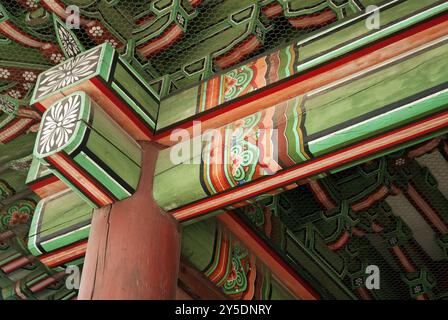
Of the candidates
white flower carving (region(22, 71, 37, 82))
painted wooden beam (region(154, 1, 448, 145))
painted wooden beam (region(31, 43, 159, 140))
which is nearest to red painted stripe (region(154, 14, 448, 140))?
painted wooden beam (region(154, 1, 448, 145))

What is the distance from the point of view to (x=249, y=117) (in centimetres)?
252

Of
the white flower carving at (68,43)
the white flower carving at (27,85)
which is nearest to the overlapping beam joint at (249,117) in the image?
the white flower carving at (68,43)

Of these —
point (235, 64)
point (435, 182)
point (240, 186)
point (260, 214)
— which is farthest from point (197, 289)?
point (435, 182)

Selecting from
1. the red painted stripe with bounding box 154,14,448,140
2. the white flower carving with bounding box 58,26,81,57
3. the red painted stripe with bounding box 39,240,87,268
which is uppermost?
the white flower carving with bounding box 58,26,81,57

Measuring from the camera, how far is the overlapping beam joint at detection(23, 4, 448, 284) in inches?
87.0

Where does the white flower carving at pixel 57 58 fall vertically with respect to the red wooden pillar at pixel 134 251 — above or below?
above

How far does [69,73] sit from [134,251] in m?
0.69

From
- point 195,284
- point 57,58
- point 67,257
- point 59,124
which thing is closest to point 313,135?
point 59,124

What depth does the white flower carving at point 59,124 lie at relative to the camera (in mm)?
2342

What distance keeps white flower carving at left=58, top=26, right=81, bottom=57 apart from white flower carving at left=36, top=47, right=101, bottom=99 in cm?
22

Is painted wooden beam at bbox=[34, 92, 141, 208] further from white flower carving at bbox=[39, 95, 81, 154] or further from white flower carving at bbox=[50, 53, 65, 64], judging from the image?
white flower carving at bbox=[50, 53, 65, 64]

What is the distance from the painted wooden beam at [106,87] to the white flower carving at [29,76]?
0.32 meters

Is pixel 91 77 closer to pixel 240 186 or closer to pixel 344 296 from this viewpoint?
pixel 240 186

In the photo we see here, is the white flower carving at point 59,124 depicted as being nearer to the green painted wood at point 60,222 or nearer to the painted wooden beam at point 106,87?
the painted wooden beam at point 106,87
